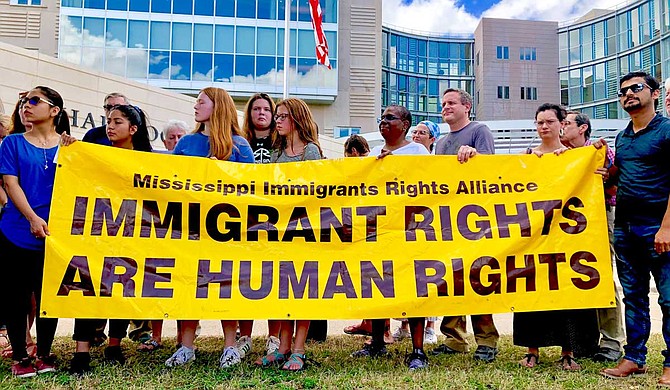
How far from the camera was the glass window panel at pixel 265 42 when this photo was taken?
3055 centimetres

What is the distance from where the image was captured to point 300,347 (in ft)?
13.8

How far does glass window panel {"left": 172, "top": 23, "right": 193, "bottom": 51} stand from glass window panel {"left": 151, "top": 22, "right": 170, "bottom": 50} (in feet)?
1.04

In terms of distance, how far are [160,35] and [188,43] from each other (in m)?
1.63

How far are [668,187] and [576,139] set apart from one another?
1030 millimetres

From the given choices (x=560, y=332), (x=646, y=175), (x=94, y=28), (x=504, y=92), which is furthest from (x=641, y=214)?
(x=504, y=92)

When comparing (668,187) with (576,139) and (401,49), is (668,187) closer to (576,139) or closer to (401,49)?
(576,139)

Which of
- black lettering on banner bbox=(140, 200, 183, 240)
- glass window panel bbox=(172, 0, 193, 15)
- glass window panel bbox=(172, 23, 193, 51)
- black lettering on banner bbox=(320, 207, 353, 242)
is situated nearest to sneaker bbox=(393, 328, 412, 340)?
black lettering on banner bbox=(320, 207, 353, 242)

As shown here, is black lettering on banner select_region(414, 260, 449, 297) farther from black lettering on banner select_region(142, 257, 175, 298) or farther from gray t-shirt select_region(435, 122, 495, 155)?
black lettering on banner select_region(142, 257, 175, 298)

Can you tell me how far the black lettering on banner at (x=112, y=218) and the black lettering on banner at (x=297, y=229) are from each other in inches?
45.2

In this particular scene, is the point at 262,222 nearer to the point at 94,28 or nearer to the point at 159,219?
the point at 159,219

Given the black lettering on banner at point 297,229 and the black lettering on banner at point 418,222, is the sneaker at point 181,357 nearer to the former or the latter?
the black lettering on banner at point 297,229

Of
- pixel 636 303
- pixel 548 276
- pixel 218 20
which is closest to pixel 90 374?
pixel 548 276

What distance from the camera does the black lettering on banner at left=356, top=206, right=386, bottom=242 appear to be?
13.9 ft

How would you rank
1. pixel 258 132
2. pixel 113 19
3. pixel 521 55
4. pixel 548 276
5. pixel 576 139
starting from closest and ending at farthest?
pixel 548 276 → pixel 576 139 → pixel 258 132 → pixel 113 19 → pixel 521 55
